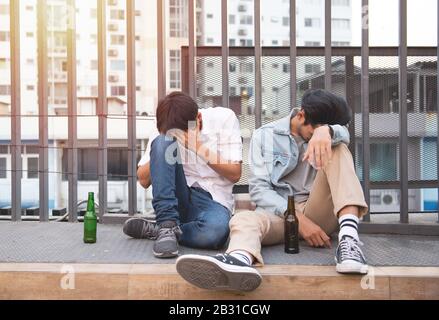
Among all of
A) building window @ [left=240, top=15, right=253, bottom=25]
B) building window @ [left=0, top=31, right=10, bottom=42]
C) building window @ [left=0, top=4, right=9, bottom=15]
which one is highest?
building window @ [left=240, top=15, right=253, bottom=25]

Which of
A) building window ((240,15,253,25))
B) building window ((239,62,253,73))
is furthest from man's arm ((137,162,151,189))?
building window ((240,15,253,25))

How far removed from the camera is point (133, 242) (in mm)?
2193

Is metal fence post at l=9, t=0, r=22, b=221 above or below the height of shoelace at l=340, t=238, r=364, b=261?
above

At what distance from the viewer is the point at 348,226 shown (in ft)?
5.71

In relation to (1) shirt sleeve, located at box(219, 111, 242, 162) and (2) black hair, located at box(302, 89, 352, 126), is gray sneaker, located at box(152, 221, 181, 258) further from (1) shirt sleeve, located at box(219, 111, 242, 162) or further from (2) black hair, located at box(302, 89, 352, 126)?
(2) black hair, located at box(302, 89, 352, 126)

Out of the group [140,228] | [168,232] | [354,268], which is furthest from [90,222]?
[354,268]

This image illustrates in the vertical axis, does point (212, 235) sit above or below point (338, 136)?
below

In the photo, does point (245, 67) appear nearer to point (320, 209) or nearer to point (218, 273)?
point (320, 209)

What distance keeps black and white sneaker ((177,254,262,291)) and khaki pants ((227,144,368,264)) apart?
157mm

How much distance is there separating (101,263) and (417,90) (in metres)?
2.20

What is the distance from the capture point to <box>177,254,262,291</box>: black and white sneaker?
145cm

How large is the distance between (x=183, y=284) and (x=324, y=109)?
0.98 meters

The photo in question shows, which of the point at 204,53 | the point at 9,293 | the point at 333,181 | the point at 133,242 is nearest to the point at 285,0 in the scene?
the point at 204,53
